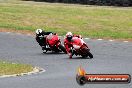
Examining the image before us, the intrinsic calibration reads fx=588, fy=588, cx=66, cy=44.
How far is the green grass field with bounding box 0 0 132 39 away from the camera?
118 feet

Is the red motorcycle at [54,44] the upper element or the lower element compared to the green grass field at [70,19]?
upper

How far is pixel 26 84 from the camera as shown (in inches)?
579

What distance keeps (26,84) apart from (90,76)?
5.54m

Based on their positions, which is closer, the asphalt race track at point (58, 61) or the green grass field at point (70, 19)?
the asphalt race track at point (58, 61)

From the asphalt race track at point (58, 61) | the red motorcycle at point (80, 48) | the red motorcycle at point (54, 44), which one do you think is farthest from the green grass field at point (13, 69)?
the red motorcycle at point (54, 44)

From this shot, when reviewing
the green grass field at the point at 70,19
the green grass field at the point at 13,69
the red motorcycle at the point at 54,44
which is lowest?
the green grass field at the point at 70,19

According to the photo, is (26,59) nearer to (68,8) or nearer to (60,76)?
(60,76)

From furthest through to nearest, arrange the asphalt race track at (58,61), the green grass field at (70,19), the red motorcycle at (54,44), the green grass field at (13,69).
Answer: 1. the green grass field at (70,19)
2. the red motorcycle at (54,44)
3. the green grass field at (13,69)
4. the asphalt race track at (58,61)

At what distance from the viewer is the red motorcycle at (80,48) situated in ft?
74.3

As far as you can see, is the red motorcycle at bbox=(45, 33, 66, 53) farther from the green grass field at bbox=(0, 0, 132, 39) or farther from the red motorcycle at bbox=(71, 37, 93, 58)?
the green grass field at bbox=(0, 0, 132, 39)

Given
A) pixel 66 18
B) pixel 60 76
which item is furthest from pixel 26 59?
pixel 66 18

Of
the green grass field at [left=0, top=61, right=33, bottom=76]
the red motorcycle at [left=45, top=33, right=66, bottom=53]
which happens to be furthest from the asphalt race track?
the green grass field at [left=0, top=61, right=33, bottom=76]

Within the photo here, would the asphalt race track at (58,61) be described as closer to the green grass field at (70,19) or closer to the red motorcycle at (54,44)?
the red motorcycle at (54,44)

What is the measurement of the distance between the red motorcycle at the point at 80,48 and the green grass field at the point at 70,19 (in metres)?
9.33
